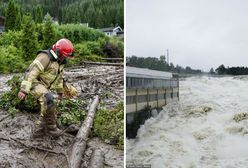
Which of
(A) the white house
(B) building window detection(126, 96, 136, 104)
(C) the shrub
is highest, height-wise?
(A) the white house

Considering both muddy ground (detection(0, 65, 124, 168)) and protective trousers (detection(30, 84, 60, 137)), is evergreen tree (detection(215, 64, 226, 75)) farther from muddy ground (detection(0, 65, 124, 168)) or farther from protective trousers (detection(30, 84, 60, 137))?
protective trousers (detection(30, 84, 60, 137))

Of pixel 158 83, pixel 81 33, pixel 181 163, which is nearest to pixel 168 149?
pixel 181 163

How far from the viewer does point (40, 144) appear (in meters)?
1.87

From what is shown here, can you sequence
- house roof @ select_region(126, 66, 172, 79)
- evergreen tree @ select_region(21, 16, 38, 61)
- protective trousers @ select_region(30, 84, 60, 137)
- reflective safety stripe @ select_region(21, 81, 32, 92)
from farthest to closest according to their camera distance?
house roof @ select_region(126, 66, 172, 79), evergreen tree @ select_region(21, 16, 38, 61), protective trousers @ select_region(30, 84, 60, 137), reflective safety stripe @ select_region(21, 81, 32, 92)

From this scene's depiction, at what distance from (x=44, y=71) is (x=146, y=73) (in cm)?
81

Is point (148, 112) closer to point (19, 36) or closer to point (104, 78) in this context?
point (104, 78)

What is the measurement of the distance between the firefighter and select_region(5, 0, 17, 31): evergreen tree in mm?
378

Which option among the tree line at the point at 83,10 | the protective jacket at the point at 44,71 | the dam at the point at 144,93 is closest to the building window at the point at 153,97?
the dam at the point at 144,93

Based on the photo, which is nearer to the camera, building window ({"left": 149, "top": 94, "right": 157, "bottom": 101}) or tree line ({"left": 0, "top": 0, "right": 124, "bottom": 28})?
tree line ({"left": 0, "top": 0, "right": 124, "bottom": 28})

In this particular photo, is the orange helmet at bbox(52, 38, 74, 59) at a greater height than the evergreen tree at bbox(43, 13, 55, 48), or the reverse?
the evergreen tree at bbox(43, 13, 55, 48)

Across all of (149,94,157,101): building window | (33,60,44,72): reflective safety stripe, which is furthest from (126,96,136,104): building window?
(33,60,44,72): reflective safety stripe

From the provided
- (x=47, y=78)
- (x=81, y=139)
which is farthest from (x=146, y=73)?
(x=47, y=78)

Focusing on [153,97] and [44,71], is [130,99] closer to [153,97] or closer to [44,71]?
[153,97]

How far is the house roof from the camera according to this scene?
2293 mm
